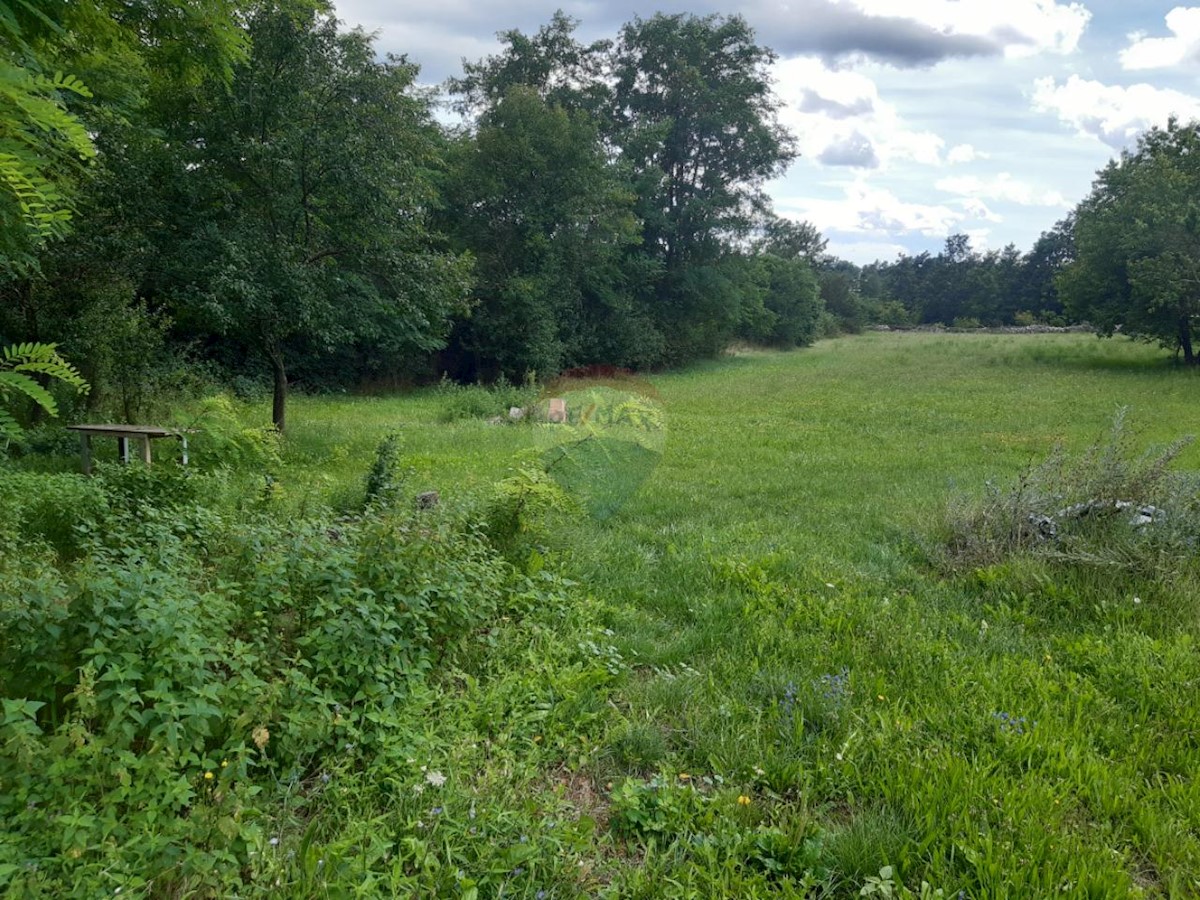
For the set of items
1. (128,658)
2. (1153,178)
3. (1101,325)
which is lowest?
(128,658)

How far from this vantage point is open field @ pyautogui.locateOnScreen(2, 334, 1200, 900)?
2.32 meters

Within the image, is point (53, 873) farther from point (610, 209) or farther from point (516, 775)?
point (610, 209)

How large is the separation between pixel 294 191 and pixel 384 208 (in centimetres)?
121

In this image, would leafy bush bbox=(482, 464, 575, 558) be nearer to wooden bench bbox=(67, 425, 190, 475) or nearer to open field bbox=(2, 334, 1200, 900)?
open field bbox=(2, 334, 1200, 900)

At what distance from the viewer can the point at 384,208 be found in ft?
32.6

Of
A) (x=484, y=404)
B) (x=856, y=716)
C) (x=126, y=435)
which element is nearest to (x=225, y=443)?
(x=126, y=435)

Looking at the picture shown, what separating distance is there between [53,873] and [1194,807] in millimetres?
3740

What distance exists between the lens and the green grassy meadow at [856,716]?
2.39 m

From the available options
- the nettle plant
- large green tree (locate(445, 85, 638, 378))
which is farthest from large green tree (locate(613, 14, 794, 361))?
the nettle plant

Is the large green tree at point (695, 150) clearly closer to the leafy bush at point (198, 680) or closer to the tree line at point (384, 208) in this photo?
the tree line at point (384, 208)

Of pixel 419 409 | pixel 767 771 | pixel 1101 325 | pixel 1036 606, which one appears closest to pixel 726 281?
pixel 1101 325

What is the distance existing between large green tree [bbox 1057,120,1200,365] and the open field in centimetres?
2184

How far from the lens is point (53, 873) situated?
1.87 m

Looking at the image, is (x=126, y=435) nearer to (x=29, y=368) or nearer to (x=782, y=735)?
(x=29, y=368)
